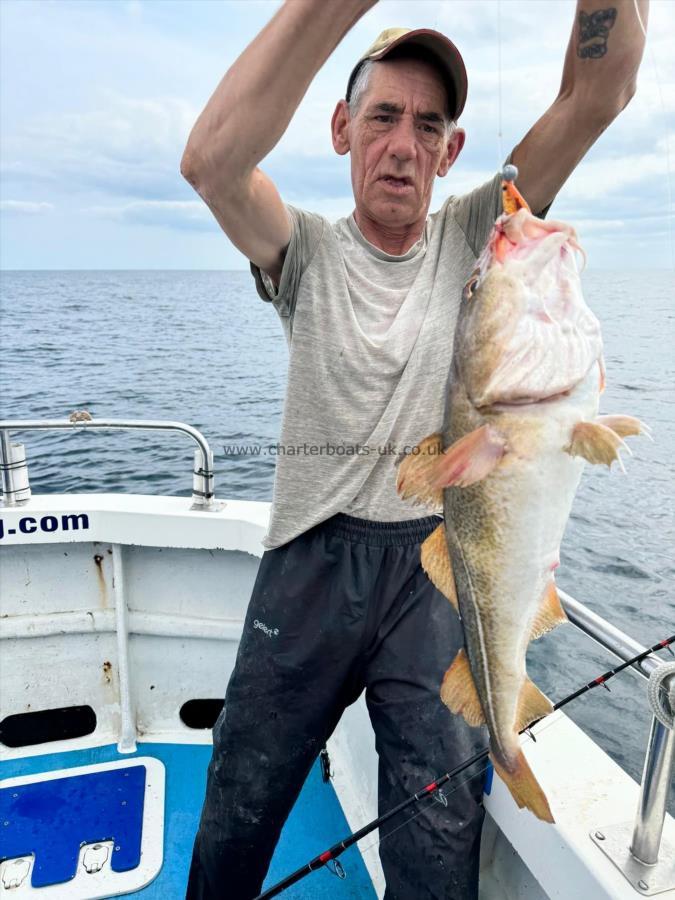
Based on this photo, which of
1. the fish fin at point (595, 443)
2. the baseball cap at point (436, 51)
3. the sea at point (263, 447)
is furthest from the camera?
the sea at point (263, 447)

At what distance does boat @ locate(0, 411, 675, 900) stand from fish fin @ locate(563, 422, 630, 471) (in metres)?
2.44

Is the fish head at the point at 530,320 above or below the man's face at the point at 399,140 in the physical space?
below

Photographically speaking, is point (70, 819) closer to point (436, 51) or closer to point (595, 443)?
point (595, 443)

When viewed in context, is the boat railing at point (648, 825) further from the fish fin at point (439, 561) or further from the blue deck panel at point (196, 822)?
the blue deck panel at point (196, 822)

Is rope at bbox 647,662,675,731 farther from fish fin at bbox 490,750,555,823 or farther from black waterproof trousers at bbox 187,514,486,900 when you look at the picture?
black waterproof trousers at bbox 187,514,486,900

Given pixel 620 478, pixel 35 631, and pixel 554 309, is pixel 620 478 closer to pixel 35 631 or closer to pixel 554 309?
pixel 35 631

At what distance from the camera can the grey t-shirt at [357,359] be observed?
7.79 feet

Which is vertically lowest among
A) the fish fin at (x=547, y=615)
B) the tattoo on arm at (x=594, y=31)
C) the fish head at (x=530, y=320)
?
the fish fin at (x=547, y=615)

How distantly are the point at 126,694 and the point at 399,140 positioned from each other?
3640 millimetres

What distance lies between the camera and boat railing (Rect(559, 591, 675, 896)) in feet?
6.03

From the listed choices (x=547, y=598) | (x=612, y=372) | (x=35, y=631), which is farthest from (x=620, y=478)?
(x=547, y=598)

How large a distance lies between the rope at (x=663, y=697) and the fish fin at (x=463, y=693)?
450 mm

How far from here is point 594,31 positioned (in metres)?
1.81

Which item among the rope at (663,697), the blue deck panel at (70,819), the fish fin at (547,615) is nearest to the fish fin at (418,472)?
the fish fin at (547,615)
